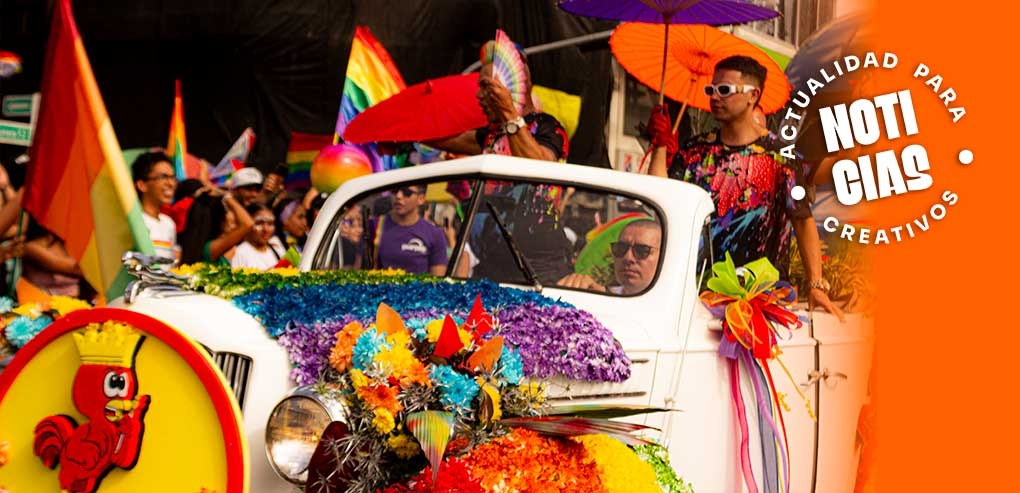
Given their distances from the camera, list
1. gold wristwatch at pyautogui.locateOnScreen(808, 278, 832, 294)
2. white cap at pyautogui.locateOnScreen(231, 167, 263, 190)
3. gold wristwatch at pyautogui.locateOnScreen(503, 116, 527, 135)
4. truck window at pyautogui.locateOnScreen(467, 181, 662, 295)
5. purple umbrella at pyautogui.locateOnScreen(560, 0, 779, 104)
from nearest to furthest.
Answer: truck window at pyautogui.locateOnScreen(467, 181, 662, 295), gold wristwatch at pyautogui.locateOnScreen(808, 278, 832, 294), gold wristwatch at pyautogui.locateOnScreen(503, 116, 527, 135), purple umbrella at pyautogui.locateOnScreen(560, 0, 779, 104), white cap at pyautogui.locateOnScreen(231, 167, 263, 190)

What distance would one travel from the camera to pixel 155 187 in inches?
303

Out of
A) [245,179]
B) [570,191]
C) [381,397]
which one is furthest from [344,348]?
[245,179]

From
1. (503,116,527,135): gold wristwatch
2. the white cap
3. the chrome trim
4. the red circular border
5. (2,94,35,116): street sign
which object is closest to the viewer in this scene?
the red circular border

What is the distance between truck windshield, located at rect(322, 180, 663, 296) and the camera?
14.6 feet

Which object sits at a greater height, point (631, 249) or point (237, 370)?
point (631, 249)

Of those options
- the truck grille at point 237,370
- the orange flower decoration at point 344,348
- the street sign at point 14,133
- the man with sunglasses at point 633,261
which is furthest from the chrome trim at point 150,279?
the street sign at point 14,133

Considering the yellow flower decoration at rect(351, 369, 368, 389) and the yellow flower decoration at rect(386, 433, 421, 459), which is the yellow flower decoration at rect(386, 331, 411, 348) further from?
the yellow flower decoration at rect(386, 433, 421, 459)

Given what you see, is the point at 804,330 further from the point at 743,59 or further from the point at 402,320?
the point at 402,320

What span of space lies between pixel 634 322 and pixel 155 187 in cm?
445

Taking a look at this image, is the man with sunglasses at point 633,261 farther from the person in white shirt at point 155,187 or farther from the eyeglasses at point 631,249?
the person in white shirt at point 155,187

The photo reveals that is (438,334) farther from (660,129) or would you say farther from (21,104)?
(21,104)

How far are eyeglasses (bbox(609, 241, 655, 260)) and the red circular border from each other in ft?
6.22

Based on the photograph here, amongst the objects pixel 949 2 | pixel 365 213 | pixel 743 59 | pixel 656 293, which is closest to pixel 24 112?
pixel 365 213

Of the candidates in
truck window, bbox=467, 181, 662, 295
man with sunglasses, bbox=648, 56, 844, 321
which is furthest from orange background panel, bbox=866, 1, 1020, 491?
truck window, bbox=467, 181, 662, 295
